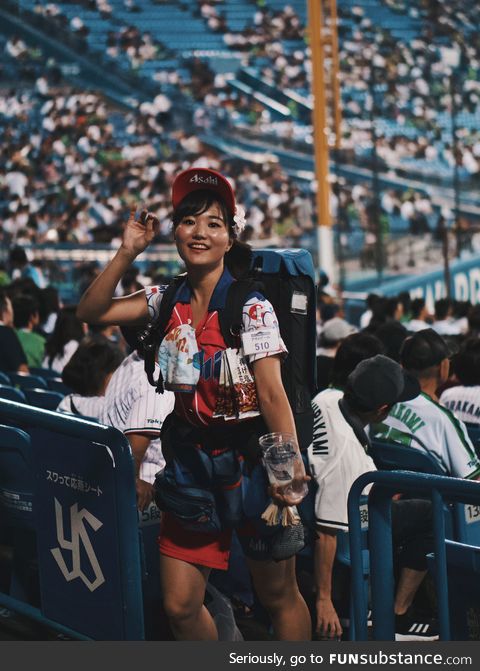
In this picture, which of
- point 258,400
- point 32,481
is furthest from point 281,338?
point 32,481

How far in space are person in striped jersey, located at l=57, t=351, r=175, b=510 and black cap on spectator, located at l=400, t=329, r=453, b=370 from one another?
1243mm

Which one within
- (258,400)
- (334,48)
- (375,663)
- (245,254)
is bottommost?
(375,663)

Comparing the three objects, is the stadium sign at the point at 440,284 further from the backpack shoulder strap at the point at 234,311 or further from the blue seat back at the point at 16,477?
the backpack shoulder strap at the point at 234,311

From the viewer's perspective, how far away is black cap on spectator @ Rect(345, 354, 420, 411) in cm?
372

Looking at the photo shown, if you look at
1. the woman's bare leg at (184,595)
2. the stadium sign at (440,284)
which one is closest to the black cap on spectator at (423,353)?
the woman's bare leg at (184,595)

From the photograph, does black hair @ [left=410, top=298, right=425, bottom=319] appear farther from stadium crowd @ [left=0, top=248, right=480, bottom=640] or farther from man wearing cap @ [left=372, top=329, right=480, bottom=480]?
man wearing cap @ [left=372, top=329, right=480, bottom=480]

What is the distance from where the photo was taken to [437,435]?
14.1 ft

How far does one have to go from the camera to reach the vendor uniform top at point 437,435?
4.20 meters

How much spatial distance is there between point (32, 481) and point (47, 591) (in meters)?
0.35

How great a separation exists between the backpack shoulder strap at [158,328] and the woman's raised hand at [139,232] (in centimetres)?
15

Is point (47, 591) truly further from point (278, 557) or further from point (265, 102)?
point (265, 102)

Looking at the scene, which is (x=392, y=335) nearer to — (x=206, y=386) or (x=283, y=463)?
(x=206, y=386)

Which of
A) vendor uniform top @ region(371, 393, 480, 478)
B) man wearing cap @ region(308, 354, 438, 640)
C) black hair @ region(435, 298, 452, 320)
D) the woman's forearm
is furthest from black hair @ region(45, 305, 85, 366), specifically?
black hair @ region(435, 298, 452, 320)

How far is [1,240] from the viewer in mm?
18453
